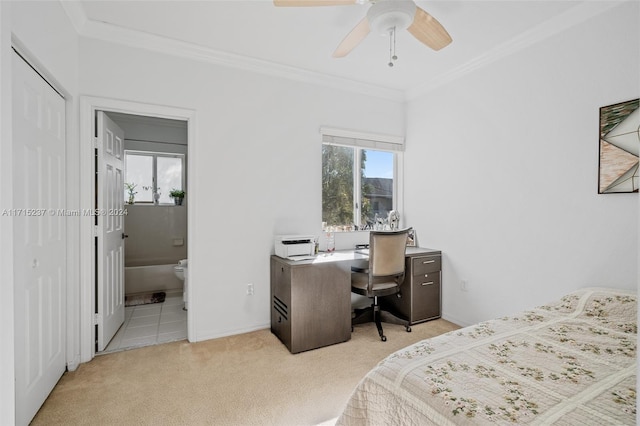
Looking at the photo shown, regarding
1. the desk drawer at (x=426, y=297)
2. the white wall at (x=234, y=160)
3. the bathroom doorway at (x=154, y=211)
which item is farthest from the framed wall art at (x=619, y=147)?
the bathroom doorway at (x=154, y=211)

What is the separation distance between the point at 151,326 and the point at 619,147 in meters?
4.22

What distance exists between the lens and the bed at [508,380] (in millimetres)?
981

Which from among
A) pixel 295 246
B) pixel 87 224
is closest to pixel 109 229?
pixel 87 224

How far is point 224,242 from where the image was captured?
2.96 metres

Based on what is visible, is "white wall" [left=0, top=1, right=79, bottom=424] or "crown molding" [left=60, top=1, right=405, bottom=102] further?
"crown molding" [left=60, top=1, right=405, bottom=102]

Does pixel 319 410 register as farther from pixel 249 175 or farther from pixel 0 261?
pixel 249 175

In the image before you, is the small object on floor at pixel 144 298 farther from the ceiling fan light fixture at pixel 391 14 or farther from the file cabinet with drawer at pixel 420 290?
the ceiling fan light fixture at pixel 391 14

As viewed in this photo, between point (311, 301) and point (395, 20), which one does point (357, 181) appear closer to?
point (311, 301)

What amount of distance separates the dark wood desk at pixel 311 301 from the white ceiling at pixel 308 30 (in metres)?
1.93

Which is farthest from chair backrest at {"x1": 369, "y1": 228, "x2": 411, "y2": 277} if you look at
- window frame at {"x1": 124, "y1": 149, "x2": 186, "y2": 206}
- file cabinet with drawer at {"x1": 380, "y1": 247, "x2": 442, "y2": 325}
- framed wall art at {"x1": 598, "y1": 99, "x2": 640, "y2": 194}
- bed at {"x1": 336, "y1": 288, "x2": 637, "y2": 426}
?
window frame at {"x1": 124, "y1": 149, "x2": 186, "y2": 206}

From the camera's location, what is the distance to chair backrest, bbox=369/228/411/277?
2.84 metres

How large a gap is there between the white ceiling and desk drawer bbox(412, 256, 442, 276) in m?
1.96

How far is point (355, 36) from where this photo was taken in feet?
7.04

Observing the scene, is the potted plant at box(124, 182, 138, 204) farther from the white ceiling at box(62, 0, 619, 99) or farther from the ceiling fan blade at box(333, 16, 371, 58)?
the ceiling fan blade at box(333, 16, 371, 58)
